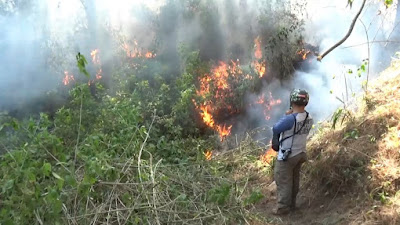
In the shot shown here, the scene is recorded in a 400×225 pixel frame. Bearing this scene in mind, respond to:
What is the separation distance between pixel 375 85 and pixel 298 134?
2465 mm

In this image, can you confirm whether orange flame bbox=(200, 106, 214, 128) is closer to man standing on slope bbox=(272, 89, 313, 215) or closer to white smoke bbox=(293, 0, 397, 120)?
white smoke bbox=(293, 0, 397, 120)

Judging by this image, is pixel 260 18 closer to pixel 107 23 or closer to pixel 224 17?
pixel 224 17

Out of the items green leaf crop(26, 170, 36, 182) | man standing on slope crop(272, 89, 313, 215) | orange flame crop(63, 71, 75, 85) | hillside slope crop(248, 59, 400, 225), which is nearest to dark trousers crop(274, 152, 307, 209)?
man standing on slope crop(272, 89, 313, 215)

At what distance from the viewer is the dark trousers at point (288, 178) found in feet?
16.4

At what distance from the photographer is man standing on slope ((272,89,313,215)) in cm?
489

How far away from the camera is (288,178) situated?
503 centimetres

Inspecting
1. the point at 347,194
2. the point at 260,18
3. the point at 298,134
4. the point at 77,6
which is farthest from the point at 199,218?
the point at 77,6

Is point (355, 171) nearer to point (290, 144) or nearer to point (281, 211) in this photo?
point (290, 144)

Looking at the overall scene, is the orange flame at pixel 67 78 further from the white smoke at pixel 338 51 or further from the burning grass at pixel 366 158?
the burning grass at pixel 366 158

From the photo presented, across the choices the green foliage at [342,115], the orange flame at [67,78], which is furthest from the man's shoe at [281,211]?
the orange flame at [67,78]

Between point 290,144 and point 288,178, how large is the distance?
1.54ft

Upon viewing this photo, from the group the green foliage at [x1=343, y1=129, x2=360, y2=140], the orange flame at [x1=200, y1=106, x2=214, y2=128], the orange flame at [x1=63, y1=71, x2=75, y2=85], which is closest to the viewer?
the green foliage at [x1=343, y1=129, x2=360, y2=140]

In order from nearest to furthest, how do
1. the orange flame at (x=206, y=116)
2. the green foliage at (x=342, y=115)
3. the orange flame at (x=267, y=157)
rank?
the green foliage at (x=342, y=115), the orange flame at (x=267, y=157), the orange flame at (x=206, y=116)

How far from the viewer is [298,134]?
4.94 meters
